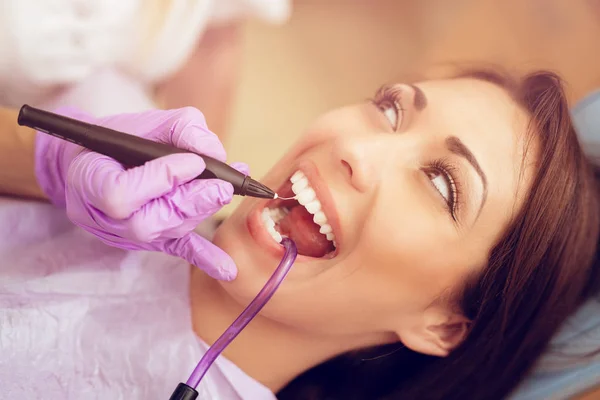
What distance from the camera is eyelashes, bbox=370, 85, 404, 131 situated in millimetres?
957

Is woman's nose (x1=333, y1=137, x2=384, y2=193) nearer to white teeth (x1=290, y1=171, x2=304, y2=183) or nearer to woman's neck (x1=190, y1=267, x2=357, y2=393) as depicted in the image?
white teeth (x1=290, y1=171, x2=304, y2=183)

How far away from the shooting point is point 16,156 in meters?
1.05

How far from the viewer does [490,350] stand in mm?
1034

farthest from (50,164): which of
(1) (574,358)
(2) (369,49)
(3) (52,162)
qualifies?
(2) (369,49)

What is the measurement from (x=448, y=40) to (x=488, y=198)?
1256 mm

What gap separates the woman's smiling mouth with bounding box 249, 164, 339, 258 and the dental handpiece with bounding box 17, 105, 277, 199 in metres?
0.13

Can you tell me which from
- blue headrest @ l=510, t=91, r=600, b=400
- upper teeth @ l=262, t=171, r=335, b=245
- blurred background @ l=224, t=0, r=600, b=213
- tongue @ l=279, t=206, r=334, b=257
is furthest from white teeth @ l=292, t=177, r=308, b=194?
blurred background @ l=224, t=0, r=600, b=213

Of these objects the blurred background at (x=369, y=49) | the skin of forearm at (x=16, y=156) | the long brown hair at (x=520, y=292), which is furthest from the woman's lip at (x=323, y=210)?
the blurred background at (x=369, y=49)

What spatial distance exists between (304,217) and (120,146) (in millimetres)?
369

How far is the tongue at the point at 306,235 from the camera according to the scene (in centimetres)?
99

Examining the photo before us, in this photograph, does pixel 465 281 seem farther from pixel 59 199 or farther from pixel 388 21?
pixel 388 21

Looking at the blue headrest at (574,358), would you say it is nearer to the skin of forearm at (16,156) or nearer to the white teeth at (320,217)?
the white teeth at (320,217)

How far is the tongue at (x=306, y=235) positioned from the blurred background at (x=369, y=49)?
66cm

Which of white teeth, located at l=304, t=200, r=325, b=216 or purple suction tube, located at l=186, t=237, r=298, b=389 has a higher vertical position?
white teeth, located at l=304, t=200, r=325, b=216
